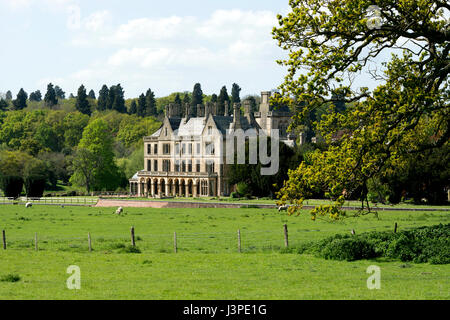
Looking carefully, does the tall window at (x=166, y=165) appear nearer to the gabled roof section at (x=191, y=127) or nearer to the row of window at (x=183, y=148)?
the row of window at (x=183, y=148)

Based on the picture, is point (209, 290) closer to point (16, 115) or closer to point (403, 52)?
point (403, 52)

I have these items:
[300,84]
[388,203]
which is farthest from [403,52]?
[388,203]

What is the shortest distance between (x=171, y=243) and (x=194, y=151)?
76.6 metres

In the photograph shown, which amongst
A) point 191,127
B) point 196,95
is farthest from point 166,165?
point 196,95

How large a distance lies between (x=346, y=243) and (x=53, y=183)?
382 ft

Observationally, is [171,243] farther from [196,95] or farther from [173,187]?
[196,95]

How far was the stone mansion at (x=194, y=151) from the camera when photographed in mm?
105438

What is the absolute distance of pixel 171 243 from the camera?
32938 mm

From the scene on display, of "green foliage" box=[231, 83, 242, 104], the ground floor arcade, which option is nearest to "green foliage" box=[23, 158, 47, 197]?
the ground floor arcade

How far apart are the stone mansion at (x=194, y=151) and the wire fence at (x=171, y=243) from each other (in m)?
66.9

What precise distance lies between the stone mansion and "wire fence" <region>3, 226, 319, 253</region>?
220 ft

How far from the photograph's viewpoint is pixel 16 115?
165000 mm

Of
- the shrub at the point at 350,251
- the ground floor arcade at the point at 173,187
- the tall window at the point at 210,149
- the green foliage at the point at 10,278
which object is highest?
the tall window at the point at 210,149

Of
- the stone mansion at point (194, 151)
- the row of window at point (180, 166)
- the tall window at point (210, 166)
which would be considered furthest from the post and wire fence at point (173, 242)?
the row of window at point (180, 166)
